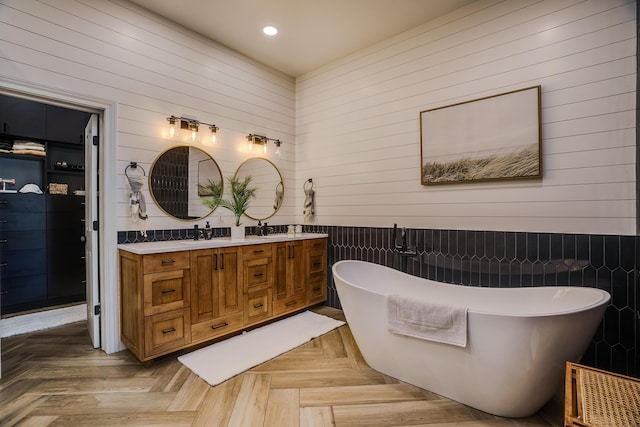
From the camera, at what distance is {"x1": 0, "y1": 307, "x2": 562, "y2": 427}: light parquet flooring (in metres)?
1.80

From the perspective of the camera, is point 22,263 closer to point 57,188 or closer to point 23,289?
point 23,289

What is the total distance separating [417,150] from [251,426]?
2.72 metres

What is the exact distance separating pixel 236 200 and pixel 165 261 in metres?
1.13

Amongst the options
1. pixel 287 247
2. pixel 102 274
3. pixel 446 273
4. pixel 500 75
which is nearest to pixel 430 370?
pixel 446 273

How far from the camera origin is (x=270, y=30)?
319 centimetres

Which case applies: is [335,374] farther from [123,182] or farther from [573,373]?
[123,182]

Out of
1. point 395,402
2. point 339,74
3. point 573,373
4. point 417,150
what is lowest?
point 395,402

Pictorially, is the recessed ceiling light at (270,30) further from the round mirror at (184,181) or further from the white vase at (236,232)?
the white vase at (236,232)

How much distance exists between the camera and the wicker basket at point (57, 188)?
3852 mm

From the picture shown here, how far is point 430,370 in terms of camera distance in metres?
2.03

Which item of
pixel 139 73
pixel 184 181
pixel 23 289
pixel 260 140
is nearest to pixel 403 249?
pixel 260 140

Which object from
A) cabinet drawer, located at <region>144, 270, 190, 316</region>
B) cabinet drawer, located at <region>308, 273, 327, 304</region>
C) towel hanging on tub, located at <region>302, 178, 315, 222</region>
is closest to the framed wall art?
towel hanging on tub, located at <region>302, 178, 315, 222</region>

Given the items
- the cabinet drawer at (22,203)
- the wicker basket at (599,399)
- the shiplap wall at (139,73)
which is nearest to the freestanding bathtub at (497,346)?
the wicker basket at (599,399)

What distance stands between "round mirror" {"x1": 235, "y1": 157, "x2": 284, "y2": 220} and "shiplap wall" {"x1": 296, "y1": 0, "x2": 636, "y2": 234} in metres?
0.52
